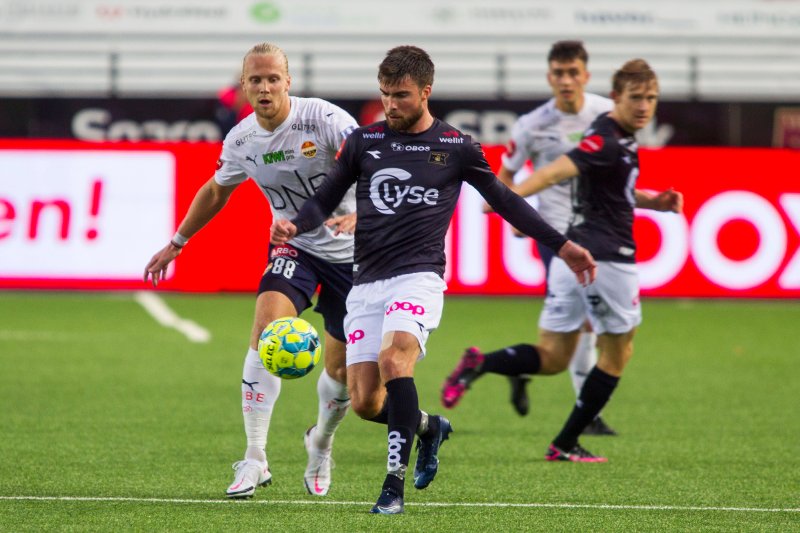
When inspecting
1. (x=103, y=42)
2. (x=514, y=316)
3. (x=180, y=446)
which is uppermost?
(x=103, y=42)

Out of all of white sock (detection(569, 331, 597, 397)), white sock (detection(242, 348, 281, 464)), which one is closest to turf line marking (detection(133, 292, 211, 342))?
white sock (detection(569, 331, 597, 397))

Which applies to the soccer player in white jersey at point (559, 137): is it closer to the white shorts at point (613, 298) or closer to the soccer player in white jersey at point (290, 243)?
the white shorts at point (613, 298)

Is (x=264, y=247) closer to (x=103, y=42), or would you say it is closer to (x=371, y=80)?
(x=371, y=80)

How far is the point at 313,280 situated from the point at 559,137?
10.6 feet

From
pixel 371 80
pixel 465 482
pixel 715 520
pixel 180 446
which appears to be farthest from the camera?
pixel 371 80

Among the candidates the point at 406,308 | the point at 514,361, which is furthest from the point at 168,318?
the point at 406,308

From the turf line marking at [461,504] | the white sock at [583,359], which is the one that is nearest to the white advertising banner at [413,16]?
the white sock at [583,359]

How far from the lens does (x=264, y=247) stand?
16.0 metres

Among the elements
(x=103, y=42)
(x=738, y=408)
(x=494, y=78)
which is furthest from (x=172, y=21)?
(x=738, y=408)

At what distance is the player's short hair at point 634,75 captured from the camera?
7.83m

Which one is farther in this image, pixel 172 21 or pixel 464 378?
pixel 172 21

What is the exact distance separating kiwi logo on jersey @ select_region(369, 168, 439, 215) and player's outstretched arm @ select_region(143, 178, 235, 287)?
1109 mm

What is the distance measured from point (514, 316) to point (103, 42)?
36.3 ft

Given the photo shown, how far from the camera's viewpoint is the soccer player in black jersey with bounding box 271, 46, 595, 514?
6.36 meters
